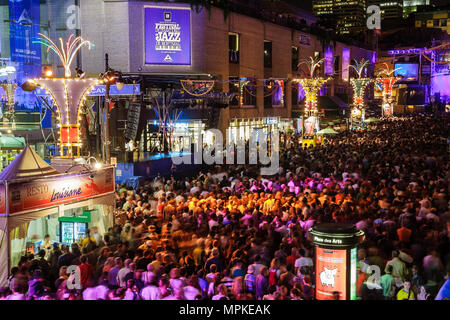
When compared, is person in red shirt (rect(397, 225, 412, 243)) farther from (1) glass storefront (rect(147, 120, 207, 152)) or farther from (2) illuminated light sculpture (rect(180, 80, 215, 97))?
(1) glass storefront (rect(147, 120, 207, 152))

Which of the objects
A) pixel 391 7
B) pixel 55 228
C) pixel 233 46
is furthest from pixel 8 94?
pixel 391 7

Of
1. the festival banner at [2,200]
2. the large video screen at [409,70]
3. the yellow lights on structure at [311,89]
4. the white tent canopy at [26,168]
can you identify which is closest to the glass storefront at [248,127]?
the yellow lights on structure at [311,89]

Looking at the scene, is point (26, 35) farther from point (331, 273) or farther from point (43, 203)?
point (331, 273)

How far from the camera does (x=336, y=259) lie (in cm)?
660

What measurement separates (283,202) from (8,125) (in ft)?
70.8

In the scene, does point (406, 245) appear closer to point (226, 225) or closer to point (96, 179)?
point (226, 225)

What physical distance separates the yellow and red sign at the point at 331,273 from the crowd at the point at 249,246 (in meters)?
0.71

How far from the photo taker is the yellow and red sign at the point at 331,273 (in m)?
6.59

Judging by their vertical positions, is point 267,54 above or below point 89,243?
above

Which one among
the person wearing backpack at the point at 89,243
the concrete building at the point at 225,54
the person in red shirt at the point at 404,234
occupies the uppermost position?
the concrete building at the point at 225,54

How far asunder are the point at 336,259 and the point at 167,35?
26.5 metres

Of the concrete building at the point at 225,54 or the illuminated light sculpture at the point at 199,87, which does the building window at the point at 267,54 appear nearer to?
the concrete building at the point at 225,54

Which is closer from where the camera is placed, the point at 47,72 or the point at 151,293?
the point at 151,293

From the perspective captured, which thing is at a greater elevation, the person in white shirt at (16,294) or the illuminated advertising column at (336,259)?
the illuminated advertising column at (336,259)
